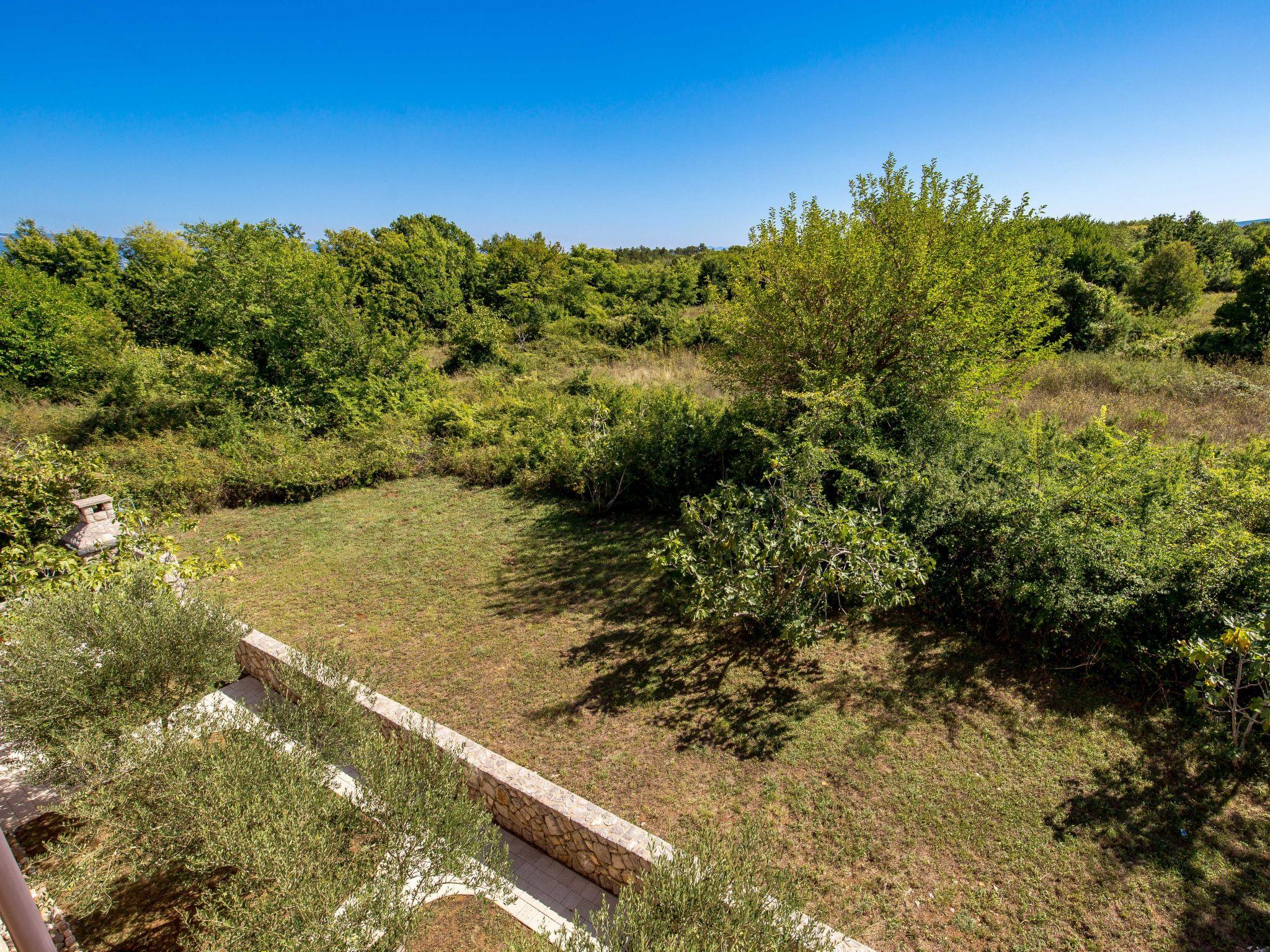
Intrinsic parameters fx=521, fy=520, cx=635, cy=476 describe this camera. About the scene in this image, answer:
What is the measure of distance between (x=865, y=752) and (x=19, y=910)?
4.73 m

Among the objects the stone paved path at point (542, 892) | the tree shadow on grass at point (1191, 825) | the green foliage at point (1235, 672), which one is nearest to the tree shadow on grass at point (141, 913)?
the stone paved path at point (542, 892)

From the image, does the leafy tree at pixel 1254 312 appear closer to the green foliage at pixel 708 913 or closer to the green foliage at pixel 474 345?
the green foliage at pixel 708 913

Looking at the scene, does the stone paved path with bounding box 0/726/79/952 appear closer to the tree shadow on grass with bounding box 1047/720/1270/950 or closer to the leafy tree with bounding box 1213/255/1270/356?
the tree shadow on grass with bounding box 1047/720/1270/950

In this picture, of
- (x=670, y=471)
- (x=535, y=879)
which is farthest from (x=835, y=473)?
(x=535, y=879)

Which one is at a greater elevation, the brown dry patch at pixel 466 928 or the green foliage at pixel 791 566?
the green foliage at pixel 791 566

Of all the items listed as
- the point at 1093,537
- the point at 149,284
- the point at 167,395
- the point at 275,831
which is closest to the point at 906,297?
the point at 1093,537

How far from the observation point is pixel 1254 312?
13.4 m

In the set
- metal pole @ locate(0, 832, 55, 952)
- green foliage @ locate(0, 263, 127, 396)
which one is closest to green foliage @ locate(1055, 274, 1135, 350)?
metal pole @ locate(0, 832, 55, 952)

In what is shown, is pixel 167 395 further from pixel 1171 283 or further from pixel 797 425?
pixel 1171 283

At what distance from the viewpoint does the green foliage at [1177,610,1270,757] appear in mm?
3371

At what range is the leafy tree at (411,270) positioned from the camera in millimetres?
24391

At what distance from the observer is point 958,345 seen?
23.7 ft

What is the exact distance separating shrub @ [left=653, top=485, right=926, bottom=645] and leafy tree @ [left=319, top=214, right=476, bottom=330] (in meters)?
21.7

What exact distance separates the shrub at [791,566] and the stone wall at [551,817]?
174cm
